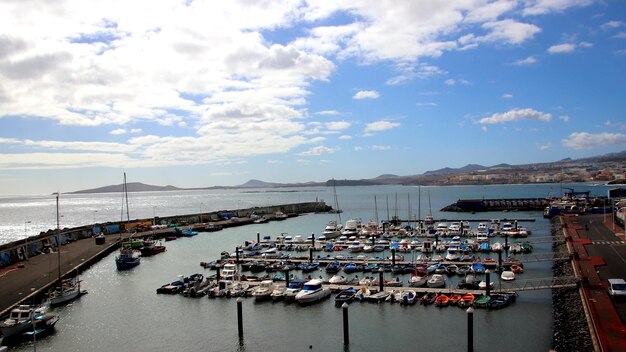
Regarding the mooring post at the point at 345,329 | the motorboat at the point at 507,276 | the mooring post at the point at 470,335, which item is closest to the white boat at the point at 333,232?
the motorboat at the point at 507,276

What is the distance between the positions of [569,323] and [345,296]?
1122 cm

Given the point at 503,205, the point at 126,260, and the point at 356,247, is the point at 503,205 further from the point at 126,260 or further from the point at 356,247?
the point at 126,260

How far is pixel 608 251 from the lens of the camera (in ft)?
108

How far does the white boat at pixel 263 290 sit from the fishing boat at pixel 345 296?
164 inches

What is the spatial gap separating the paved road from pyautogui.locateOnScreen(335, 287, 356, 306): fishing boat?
1261 cm

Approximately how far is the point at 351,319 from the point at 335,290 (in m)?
4.51

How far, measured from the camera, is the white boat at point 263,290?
93.9 feet

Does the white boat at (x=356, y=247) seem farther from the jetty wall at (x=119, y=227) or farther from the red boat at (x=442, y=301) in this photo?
the jetty wall at (x=119, y=227)

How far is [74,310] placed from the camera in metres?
28.2

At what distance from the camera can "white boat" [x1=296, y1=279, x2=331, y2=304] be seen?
27250mm

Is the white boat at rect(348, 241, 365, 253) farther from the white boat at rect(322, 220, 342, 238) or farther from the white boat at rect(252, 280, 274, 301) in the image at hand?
the white boat at rect(252, 280, 274, 301)

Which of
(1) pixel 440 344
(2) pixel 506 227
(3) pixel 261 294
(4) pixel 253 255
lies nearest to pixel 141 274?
(4) pixel 253 255

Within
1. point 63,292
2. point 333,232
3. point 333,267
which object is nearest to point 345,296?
point 333,267

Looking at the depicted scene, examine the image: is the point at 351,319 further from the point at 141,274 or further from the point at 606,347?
the point at 141,274
